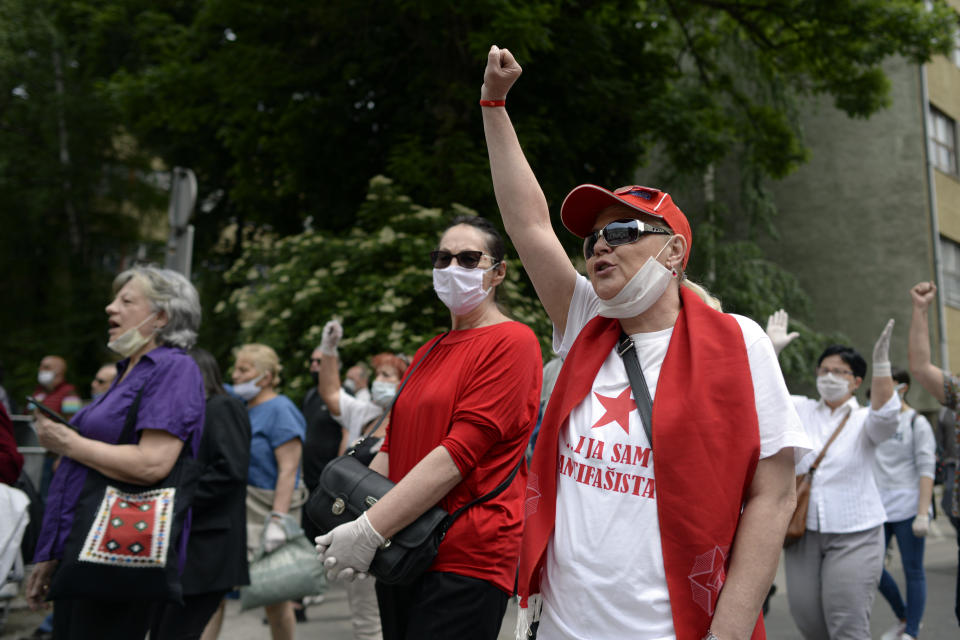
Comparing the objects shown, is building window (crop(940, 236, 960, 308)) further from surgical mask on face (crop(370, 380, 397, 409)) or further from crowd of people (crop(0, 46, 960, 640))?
surgical mask on face (crop(370, 380, 397, 409))

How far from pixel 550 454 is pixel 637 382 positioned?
1.00 ft

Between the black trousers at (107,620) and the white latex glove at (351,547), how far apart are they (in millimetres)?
1073

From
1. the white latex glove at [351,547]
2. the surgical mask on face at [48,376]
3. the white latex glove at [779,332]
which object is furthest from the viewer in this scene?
the surgical mask on face at [48,376]

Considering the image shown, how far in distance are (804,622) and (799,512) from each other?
23.5 inches

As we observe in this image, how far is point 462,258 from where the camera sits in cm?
351

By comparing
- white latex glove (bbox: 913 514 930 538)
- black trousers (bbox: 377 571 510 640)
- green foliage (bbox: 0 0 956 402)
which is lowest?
white latex glove (bbox: 913 514 930 538)

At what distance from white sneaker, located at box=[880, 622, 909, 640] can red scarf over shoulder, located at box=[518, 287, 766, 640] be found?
562cm

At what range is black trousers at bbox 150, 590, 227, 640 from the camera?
4281 mm

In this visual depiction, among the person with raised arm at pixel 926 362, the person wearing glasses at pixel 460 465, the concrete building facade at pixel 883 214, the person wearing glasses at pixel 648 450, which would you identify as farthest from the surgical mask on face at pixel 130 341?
the concrete building facade at pixel 883 214

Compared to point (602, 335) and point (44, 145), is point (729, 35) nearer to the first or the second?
point (602, 335)

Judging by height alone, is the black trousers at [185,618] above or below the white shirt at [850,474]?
below

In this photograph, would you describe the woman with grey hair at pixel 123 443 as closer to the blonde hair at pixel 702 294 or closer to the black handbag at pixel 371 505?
the black handbag at pixel 371 505

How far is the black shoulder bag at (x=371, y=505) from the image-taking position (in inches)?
115

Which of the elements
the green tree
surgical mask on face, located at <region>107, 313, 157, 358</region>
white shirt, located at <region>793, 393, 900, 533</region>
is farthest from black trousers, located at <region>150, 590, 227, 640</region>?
the green tree
